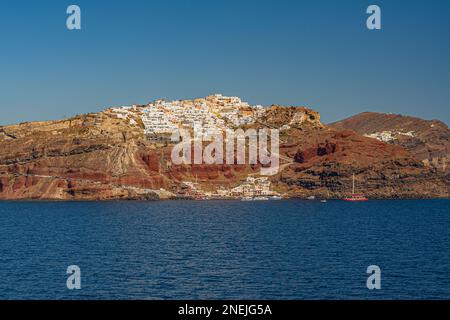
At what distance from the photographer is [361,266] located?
64.4 metres

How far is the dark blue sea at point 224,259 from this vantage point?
52000mm

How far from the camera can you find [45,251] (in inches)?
3066

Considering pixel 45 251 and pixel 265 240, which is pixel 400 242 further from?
pixel 45 251

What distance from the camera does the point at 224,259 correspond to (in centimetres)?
7000

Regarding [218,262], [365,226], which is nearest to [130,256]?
[218,262]

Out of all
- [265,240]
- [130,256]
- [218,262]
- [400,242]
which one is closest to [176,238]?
[265,240]

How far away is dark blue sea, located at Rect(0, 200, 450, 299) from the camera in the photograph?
52.0 m
